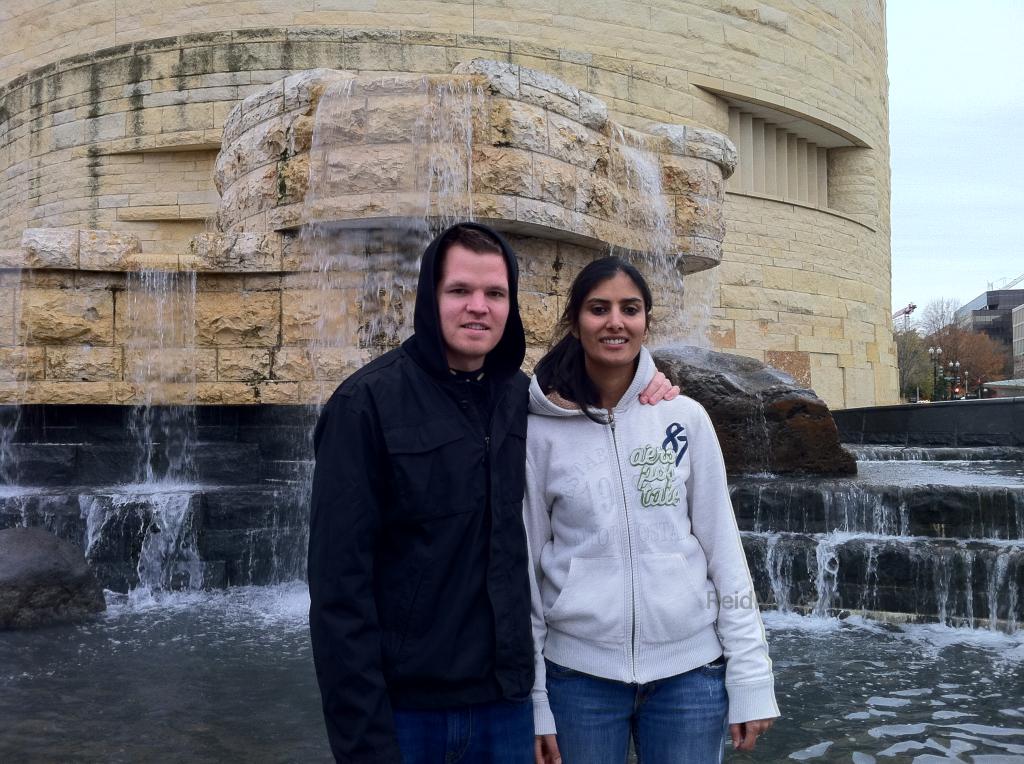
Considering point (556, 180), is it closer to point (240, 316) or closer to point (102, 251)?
point (240, 316)

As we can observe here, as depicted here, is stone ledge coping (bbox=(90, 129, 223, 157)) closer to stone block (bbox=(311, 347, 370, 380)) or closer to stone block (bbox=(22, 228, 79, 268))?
stone block (bbox=(22, 228, 79, 268))

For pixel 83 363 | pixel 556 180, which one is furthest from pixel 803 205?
pixel 83 363

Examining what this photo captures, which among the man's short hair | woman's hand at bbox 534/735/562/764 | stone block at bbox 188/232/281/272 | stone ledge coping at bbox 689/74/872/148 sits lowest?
woman's hand at bbox 534/735/562/764

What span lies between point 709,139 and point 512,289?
702 cm

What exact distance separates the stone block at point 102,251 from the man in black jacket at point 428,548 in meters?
6.03

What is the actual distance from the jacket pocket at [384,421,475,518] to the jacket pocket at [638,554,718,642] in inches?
16.6

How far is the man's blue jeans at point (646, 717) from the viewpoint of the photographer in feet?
6.32

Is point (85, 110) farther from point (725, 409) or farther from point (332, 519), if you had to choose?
point (332, 519)

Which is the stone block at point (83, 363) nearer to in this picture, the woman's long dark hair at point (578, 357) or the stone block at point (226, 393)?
the stone block at point (226, 393)

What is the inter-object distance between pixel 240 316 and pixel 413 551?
5764 mm

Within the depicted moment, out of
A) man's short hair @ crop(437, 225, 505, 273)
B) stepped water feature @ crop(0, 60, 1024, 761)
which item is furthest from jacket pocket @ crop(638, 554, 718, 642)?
stepped water feature @ crop(0, 60, 1024, 761)

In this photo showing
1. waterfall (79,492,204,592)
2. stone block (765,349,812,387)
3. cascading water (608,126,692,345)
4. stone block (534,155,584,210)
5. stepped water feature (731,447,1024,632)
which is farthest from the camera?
stone block (765,349,812,387)

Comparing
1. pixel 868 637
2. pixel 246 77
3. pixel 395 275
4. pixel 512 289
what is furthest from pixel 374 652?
pixel 246 77

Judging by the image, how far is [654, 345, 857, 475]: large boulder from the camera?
7789 millimetres
